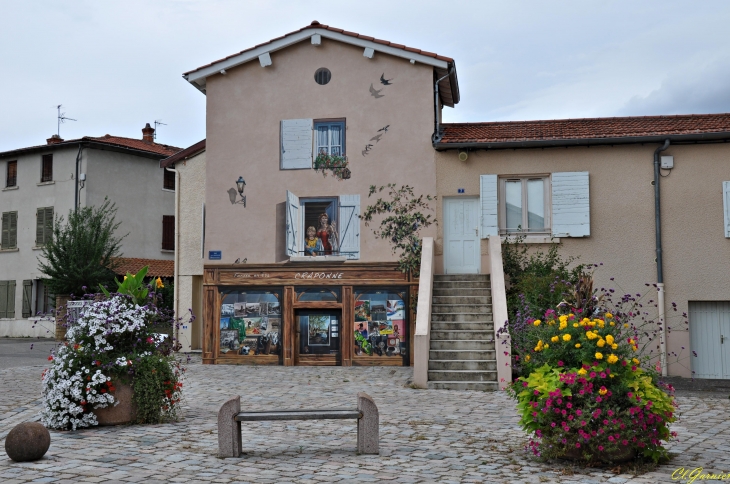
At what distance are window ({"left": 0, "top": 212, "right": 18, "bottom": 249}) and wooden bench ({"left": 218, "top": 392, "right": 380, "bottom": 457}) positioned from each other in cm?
2691

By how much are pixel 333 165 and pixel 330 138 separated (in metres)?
0.63

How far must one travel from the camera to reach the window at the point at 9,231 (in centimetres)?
3152

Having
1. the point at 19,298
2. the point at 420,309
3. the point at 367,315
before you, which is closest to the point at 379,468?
the point at 420,309

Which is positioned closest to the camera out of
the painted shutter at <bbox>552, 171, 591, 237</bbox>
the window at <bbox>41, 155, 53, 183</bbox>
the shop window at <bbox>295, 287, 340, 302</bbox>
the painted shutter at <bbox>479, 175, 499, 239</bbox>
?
the painted shutter at <bbox>552, 171, 591, 237</bbox>

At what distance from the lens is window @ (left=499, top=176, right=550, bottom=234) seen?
54.4 ft

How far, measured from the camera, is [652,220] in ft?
52.7

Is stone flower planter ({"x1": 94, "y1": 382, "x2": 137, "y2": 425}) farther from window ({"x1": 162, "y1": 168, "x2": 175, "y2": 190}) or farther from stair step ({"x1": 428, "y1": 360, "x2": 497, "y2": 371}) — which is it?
window ({"x1": 162, "y1": 168, "x2": 175, "y2": 190})

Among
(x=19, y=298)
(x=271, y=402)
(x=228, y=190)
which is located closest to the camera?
(x=271, y=402)

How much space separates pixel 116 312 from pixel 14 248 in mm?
24589

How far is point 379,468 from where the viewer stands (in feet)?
23.0

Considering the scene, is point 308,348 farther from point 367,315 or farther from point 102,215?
point 102,215

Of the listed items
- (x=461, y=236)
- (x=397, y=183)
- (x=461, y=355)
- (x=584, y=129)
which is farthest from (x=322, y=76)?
(x=461, y=355)

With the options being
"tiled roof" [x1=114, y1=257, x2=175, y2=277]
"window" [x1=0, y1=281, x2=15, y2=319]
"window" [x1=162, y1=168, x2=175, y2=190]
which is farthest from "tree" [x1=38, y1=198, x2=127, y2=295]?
"window" [x1=162, y1=168, x2=175, y2=190]

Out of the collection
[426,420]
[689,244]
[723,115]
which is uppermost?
[723,115]
